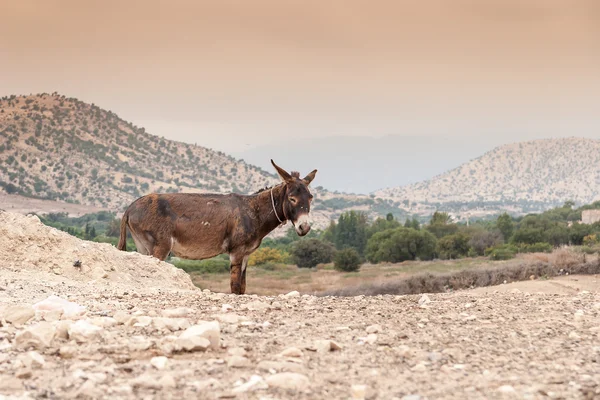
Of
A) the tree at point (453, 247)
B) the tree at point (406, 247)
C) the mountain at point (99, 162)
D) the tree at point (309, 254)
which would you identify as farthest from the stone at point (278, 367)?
the mountain at point (99, 162)

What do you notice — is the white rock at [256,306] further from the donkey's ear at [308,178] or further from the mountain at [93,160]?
the mountain at [93,160]

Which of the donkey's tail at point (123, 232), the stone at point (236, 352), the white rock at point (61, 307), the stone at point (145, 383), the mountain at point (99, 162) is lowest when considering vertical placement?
the stone at point (145, 383)

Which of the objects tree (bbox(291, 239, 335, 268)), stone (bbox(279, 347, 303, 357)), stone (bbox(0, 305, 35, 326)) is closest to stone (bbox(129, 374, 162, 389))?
stone (bbox(279, 347, 303, 357))

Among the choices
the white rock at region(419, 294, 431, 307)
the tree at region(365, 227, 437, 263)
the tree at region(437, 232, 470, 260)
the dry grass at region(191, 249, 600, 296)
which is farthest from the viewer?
the tree at region(365, 227, 437, 263)

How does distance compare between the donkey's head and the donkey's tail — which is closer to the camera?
the donkey's head

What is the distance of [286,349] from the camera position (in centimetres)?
561

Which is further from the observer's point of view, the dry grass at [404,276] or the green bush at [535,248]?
the green bush at [535,248]

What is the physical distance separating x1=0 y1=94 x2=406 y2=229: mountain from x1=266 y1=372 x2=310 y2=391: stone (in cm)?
12205

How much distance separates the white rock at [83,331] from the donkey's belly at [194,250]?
6556 millimetres

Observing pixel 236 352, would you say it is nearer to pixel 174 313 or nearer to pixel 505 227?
pixel 174 313

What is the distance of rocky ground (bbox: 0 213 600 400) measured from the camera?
15.6 ft

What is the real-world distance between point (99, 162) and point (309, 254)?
284 feet

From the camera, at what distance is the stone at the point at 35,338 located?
5582 millimetres

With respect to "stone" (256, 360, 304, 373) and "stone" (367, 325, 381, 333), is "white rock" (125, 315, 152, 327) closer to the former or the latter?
"stone" (256, 360, 304, 373)
